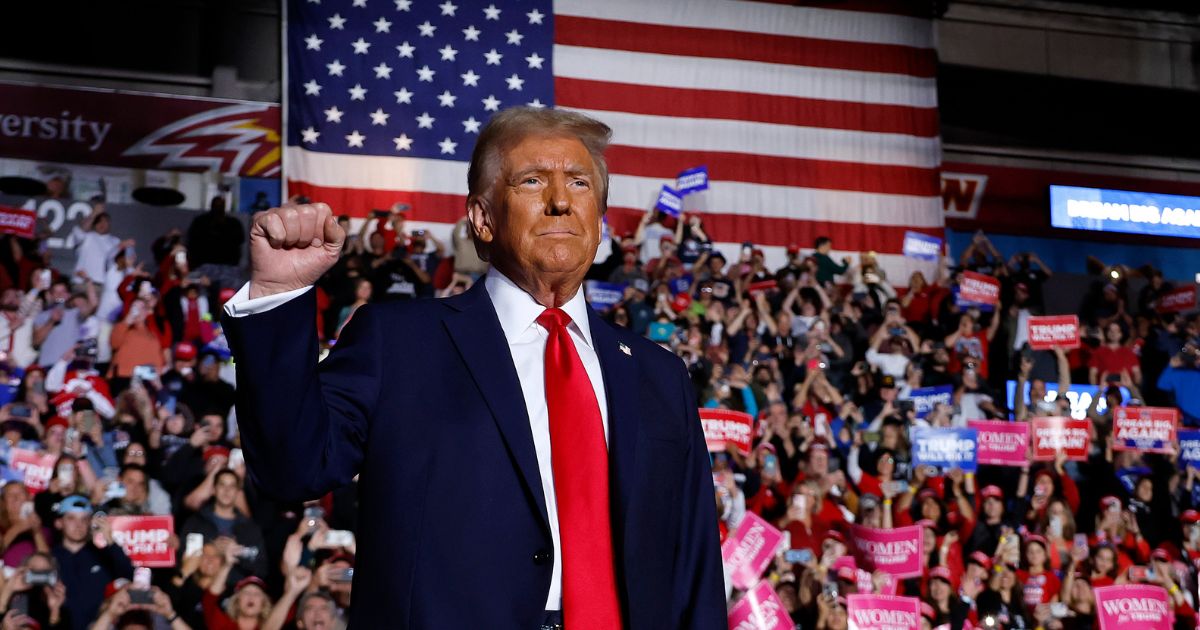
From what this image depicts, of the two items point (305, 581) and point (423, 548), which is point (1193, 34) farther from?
point (423, 548)

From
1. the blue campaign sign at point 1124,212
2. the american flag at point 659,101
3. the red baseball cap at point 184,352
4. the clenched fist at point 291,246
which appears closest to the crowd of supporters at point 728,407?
the red baseball cap at point 184,352

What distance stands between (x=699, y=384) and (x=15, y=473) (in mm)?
3484

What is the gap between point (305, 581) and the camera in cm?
538

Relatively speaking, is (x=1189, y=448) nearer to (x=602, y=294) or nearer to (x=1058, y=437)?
(x=1058, y=437)

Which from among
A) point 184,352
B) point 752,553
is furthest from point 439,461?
point 184,352

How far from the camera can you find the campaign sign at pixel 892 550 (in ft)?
20.8

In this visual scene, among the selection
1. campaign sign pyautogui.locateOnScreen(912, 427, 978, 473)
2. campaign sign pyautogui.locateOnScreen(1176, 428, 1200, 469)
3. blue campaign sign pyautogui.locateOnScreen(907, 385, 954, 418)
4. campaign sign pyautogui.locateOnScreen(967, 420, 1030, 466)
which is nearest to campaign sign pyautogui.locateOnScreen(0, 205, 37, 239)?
campaign sign pyautogui.locateOnScreen(912, 427, 978, 473)

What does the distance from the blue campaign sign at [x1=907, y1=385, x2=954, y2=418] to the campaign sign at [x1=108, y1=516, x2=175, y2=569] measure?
4.34 metres

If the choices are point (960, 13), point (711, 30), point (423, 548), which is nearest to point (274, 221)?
point (423, 548)

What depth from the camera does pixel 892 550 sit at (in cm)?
641

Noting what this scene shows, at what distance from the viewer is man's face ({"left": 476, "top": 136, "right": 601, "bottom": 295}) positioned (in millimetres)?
1579

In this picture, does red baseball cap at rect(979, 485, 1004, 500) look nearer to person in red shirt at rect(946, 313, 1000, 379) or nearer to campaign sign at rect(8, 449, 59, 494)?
person in red shirt at rect(946, 313, 1000, 379)

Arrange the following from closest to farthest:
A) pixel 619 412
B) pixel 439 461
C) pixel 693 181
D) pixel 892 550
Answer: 1. pixel 439 461
2. pixel 619 412
3. pixel 892 550
4. pixel 693 181

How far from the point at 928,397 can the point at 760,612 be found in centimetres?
260
